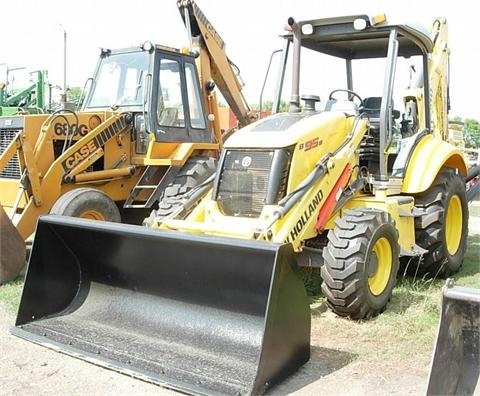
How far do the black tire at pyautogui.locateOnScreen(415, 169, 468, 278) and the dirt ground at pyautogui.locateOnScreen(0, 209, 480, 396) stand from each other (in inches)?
70.5

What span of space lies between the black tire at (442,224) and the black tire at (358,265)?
1.13 metres

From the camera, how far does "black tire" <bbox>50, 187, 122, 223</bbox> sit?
247 inches

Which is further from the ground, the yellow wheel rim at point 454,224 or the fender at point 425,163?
the fender at point 425,163

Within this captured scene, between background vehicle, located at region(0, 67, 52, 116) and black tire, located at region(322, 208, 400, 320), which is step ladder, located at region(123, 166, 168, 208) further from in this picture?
background vehicle, located at region(0, 67, 52, 116)

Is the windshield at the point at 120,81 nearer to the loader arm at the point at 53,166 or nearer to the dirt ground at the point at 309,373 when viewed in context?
the loader arm at the point at 53,166

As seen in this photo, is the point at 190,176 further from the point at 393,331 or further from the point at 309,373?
the point at 309,373

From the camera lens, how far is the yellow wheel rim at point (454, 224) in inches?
255

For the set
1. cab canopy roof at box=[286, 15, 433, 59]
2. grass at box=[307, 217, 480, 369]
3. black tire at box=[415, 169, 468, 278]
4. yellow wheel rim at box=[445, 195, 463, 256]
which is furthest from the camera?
yellow wheel rim at box=[445, 195, 463, 256]

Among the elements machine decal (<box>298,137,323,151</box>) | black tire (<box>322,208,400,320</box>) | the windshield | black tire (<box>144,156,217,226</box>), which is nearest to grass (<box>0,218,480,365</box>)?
black tire (<box>322,208,400,320</box>)

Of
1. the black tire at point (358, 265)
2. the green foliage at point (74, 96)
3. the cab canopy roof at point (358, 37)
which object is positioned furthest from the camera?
the green foliage at point (74, 96)

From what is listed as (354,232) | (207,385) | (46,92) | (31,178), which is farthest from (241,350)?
(46,92)

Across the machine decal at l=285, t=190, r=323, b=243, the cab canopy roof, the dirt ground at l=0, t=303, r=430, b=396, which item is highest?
the cab canopy roof

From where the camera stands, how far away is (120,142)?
7.50 m

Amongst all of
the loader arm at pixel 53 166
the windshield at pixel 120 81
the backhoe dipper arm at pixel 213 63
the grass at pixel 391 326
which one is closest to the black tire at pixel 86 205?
the loader arm at pixel 53 166
